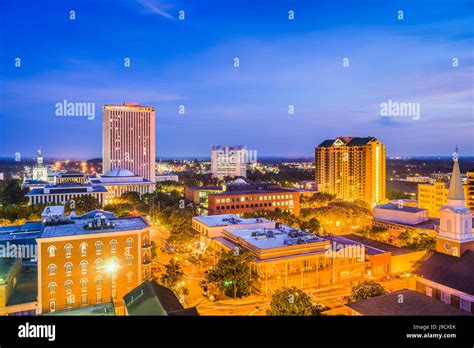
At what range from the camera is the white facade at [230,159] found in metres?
72.2

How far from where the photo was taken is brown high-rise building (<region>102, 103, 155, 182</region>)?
56.4 m

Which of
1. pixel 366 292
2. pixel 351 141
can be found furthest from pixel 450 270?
pixel 351 141

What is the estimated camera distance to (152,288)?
8.54m

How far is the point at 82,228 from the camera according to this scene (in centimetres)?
1349

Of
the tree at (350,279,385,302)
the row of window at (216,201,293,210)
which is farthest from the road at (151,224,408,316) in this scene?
the row of window at (216,201,293,210)

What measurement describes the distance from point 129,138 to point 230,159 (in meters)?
23.1

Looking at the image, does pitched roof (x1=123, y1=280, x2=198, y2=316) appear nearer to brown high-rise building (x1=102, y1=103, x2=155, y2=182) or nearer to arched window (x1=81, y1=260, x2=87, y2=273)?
arched window (x1=81, y1=260, x2=87, y2=273)

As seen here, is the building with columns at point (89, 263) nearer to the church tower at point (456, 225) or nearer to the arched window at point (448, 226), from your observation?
the church tower at point (456, 225)

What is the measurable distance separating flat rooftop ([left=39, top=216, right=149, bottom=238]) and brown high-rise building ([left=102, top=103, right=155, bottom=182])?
4420 cm
